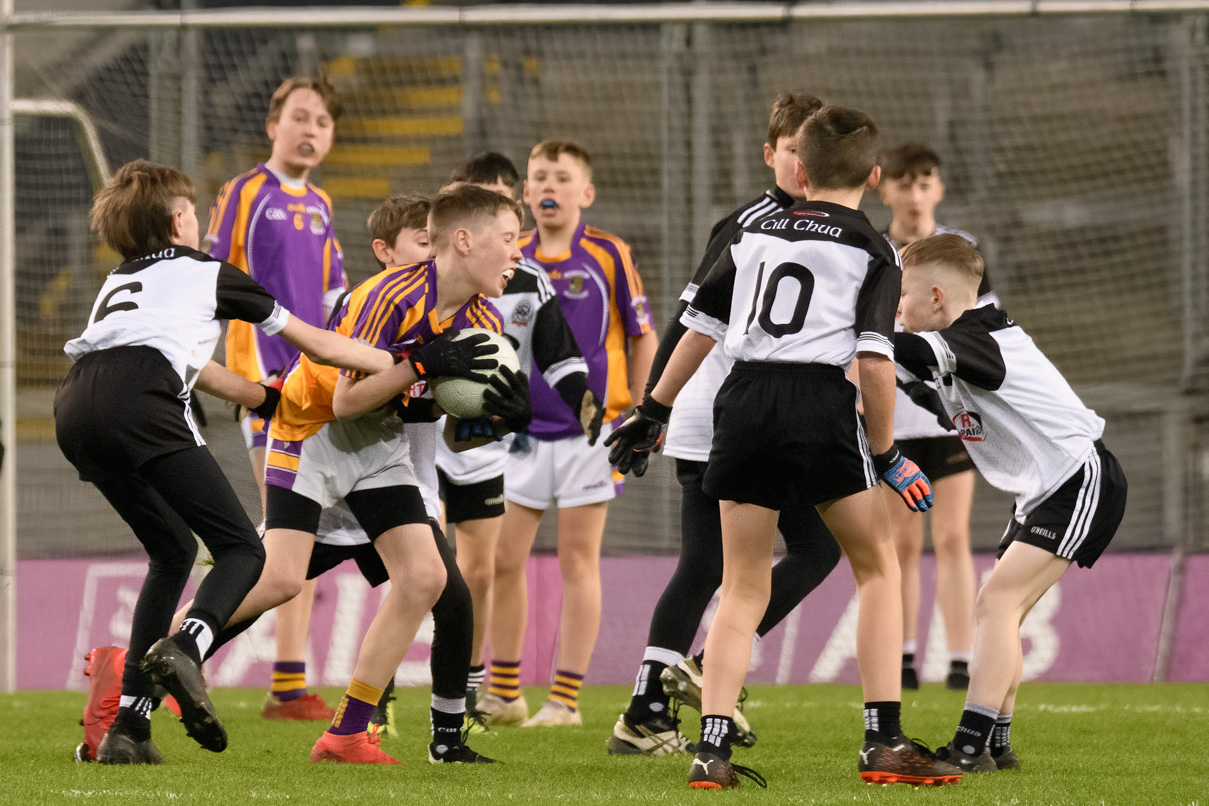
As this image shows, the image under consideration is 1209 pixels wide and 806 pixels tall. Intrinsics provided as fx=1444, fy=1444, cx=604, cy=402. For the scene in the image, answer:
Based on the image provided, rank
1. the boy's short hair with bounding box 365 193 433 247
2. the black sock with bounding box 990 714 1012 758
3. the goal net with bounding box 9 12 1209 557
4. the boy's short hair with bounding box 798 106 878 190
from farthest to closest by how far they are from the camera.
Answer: the goal net with bounding box 9 12 1209 557 < the boy's short hair with bounding box 365 193 433 247 < the black sock with bounding box 990 714 1012 758 < the boy's short hair with bounding box 798 106 878 190

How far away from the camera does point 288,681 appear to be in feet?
17.7

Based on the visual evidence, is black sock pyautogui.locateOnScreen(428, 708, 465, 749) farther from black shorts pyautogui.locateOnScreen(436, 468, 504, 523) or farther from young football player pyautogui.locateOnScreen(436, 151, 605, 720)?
black shorts pyautogui.locateOnScreen(436, 468, 504, 523)

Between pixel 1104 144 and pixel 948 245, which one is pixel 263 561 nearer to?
pixel 948 245

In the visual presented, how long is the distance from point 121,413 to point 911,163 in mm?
3618

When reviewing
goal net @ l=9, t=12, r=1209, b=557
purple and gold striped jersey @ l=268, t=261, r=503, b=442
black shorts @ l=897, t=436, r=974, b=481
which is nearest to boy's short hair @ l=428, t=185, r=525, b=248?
purple and gold striped jersey @ l=268, t=261, r=503, b=442

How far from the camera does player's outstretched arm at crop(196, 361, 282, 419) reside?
400 cm

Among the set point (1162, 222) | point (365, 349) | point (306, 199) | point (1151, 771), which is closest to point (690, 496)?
point (365, 349)

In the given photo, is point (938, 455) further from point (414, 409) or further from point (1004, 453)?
point (414, 409)

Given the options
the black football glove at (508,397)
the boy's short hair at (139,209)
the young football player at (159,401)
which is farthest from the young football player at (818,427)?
the boy's short hair at (139,209)

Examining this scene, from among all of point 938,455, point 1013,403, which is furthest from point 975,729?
point 938,455

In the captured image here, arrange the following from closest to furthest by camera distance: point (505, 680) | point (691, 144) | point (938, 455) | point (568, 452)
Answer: point (505, 680) → point (568, 452) → point (938, 455) → point (691, 144)

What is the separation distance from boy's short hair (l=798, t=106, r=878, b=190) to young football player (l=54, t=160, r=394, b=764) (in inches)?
47.8

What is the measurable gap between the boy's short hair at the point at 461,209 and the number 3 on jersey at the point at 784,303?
89cm

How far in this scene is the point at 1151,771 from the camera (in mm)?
3908
